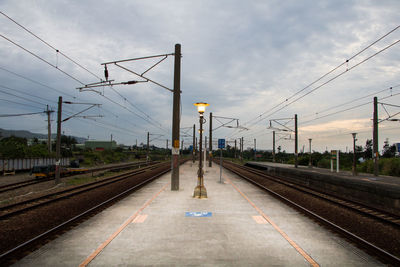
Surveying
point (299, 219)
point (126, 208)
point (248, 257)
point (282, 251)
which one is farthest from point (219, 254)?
point (126, 208)

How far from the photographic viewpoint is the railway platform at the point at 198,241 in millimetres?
5277

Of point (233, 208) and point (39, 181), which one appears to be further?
point (39, 181)

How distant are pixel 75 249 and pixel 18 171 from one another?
35770mm

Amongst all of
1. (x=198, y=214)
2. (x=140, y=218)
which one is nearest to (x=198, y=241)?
(x=198, y=214)

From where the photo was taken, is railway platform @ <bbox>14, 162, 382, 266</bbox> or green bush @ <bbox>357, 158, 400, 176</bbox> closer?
railway platform @ <bbox>14, 162, 382, 266</bbox>

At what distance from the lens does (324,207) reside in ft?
36.8

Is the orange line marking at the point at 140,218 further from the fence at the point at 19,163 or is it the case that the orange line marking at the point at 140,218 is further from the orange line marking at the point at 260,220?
the fence at the point at 19,163

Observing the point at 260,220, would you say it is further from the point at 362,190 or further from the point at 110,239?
the point at 362,190

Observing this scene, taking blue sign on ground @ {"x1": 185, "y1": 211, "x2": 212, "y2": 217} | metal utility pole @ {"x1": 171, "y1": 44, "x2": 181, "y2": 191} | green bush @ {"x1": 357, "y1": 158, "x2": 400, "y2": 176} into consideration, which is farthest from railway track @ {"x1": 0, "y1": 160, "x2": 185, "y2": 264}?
green bush @ {"x1": 357, "y1": 158, "x2": 400, "y2": 176}

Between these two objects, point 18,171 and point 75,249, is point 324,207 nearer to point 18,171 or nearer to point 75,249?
point 75,249

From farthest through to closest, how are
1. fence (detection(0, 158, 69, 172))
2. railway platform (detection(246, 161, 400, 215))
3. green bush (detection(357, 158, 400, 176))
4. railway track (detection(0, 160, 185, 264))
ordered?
green bush (detection(357, 158, 400, 176)), fence (detection(0, 158, 69, 172)), railway platform (detection(246, 161, 400, 215)), railway track (detection(0, 160, 185, 264))

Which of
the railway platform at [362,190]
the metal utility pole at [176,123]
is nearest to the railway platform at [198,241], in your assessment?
the metal utility pole at [176,123]

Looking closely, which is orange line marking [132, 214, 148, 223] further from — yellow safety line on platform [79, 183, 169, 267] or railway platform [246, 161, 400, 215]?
railway platform [246, 161, 400, 215]

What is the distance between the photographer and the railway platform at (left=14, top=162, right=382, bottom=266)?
528 cm
